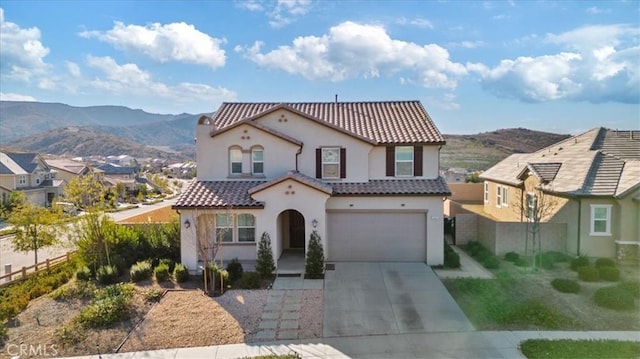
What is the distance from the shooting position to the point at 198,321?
11586 millimetres

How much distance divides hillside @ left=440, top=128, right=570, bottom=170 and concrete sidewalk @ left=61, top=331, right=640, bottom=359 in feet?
196

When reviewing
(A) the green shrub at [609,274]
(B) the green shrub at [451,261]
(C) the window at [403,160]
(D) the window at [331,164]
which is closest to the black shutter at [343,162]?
(D) the window at [331,164]

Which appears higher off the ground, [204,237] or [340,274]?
[204,237]

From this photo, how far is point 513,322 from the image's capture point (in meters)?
11.1

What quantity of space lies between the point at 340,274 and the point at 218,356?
7160mm

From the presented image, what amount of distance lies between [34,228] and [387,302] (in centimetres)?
1788

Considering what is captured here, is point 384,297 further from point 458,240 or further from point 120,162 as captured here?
point 120,162

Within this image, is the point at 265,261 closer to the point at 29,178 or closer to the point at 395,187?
the point at 395,187

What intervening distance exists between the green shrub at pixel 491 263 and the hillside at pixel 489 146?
52279 mm

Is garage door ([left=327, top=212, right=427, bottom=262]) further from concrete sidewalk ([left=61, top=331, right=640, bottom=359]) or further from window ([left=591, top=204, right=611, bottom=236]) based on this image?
window ([left=591, top=204, right=611, bottom=236])

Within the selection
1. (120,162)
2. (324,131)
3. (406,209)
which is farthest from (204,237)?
(120,162)

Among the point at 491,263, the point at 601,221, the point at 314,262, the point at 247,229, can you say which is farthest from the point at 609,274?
the point at 247,229

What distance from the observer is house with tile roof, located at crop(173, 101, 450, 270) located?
53.8ft

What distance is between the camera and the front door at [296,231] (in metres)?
19.3
